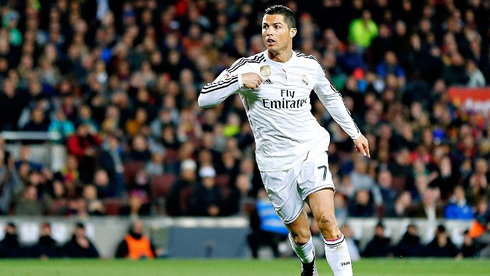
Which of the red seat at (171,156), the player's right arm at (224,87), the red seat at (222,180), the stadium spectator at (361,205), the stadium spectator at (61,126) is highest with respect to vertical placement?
the player's right arm at (224,87)

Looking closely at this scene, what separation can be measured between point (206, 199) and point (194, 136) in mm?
1781

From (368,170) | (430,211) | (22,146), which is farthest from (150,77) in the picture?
(430,211)

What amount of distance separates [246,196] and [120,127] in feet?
8.87

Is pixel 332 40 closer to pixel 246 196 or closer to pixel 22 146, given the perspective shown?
pixel 246 196

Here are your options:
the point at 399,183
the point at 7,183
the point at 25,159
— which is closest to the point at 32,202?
the point at 7,183

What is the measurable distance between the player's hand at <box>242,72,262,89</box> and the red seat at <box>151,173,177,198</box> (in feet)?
30.5

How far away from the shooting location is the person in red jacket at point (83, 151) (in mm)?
18703

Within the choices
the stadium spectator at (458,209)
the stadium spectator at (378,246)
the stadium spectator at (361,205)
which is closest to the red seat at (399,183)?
the stadium spectator at (458,209)

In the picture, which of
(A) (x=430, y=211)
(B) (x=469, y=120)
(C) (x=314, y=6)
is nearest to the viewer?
(A) (x=430, y=211)

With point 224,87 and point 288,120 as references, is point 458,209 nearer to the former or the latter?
point 288,120

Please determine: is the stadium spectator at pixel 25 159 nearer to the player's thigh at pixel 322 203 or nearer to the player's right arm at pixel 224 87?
the player's right arm at pixel 224 87

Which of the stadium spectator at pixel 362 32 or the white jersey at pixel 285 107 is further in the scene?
the stadium spectator at pixel 362 32

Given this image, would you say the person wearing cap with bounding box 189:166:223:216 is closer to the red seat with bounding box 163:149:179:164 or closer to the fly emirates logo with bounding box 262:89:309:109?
the red seat with bounding box 163:149:179:164

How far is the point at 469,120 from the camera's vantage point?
2259cm
